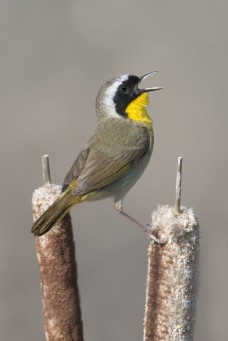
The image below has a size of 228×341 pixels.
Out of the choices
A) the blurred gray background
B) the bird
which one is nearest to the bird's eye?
the bird

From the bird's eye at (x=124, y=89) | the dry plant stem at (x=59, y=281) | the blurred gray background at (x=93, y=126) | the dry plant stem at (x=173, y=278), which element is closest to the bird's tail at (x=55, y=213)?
the dry plant stem at (x=59, y=281)

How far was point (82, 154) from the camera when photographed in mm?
4352

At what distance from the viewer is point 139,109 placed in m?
4.50

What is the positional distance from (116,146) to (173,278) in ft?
3.34

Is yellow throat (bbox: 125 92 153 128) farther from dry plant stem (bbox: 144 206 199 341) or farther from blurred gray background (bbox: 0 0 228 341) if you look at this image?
blurred gray background (bbox: 0 0 228 341)

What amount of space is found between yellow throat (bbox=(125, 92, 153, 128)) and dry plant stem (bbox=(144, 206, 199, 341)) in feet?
2.92

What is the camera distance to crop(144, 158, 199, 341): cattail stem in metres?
3.61

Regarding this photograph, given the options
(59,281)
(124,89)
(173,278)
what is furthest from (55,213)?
(124,89)

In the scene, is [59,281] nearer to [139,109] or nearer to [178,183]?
[178,183]

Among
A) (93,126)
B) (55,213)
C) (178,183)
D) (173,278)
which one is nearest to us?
(178,183)
